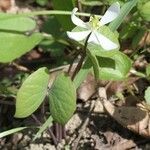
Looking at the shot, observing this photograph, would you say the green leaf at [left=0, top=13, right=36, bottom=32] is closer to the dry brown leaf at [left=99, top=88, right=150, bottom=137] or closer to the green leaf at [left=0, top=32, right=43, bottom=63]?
the green leaf at [left=0, top=32, right=43, bottom=63]

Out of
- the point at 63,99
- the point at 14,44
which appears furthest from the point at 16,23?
the point at 63,99

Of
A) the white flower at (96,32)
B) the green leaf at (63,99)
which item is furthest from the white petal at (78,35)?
the green leaf at (63,99)

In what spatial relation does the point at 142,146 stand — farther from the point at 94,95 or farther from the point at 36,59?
the point at 36,59

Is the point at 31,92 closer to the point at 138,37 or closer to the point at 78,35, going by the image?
the point at 78,35

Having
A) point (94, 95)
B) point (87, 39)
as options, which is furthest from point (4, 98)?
point (87, 39)

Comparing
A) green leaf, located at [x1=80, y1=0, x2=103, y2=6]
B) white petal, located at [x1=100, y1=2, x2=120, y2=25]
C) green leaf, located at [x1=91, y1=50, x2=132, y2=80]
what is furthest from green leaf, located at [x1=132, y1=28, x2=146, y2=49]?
white petal, located at [x1=100, y1=2, x2=120, y2=25]
